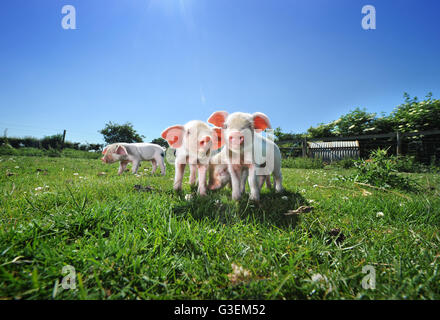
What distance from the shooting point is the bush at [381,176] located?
3.84 meters

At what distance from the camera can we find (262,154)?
265 cm

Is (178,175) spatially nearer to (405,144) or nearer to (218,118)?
(218,118)

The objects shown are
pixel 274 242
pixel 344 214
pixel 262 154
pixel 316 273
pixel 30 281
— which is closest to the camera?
pixel 30 281

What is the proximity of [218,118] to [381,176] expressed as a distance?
4089mm

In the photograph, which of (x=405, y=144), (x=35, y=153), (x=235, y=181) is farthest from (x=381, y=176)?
(x=35, y=153)

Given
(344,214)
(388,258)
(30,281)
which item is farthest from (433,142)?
(30,281)

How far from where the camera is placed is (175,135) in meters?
3.06

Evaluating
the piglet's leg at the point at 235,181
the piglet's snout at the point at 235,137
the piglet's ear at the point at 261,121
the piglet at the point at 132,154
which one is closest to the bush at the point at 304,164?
the piglet at the point at 132,154

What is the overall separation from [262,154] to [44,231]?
2.47 meters

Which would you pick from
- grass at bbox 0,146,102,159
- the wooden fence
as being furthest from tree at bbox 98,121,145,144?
the wooden fence

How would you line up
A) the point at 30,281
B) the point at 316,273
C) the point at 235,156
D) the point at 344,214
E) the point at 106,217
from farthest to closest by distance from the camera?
the point at 235,156 < the point at 344,214 < the point at 106,217 < the point at 316,273 < the point at 30,281

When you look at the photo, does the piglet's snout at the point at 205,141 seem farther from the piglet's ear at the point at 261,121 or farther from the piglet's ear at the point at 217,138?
the piglet's ear at the point at 261,121

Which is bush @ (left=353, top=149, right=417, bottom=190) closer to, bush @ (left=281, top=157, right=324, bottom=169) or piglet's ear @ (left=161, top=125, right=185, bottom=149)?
piglet's ear @ (left=161, top=125, right=185, bottom=149)
